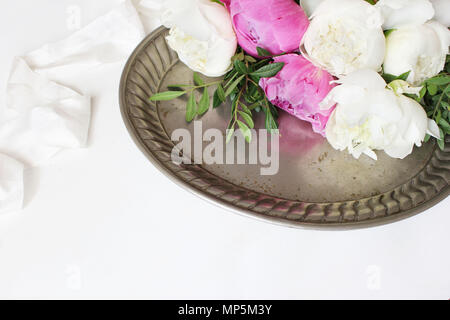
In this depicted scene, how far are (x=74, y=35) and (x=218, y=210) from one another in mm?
310

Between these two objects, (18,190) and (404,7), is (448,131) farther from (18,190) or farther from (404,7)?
(18,190)

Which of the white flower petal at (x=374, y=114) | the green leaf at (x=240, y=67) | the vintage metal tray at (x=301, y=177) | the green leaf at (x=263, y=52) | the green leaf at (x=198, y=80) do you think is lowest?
the vintage metal tray at (x=301, y=177)

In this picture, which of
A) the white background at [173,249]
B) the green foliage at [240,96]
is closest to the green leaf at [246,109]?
the green foliage at [240,96]

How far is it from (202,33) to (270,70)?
71 mm

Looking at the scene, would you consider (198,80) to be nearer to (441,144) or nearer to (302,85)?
(302,85)

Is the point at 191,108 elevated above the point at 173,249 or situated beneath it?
elevated above

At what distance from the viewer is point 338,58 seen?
0.39 m

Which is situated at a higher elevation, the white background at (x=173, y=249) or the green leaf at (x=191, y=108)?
the green leaf at (x=191, y=108)

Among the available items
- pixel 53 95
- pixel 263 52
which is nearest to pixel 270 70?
pixel 263 52

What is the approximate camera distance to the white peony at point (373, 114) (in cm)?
38

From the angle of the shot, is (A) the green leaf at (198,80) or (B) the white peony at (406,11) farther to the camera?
(A) the green leaf at (198,80)

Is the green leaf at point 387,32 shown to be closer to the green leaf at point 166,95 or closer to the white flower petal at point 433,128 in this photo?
the white flower petal at point 433,128

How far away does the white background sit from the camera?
43 centimetres
